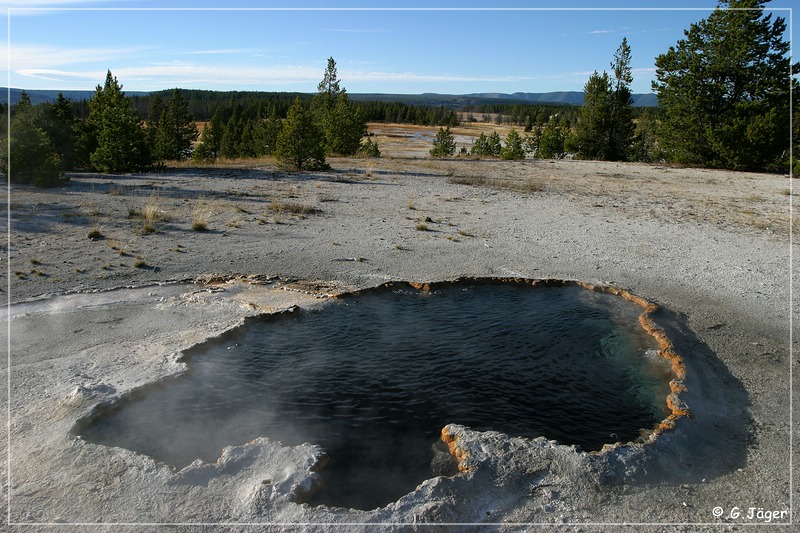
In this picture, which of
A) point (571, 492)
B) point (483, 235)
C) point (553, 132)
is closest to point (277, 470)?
point (571, 492)

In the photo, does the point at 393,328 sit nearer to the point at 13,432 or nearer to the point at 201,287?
the point at 201,287

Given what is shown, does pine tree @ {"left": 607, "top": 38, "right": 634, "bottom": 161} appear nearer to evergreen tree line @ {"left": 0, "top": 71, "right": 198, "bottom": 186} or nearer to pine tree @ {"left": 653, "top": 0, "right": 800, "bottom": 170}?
pine tree @ {"left": 653, "top": 0, "right": 800, "bottom": 170}

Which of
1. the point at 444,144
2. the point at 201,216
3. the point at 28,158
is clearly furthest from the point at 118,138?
the point at 444,144

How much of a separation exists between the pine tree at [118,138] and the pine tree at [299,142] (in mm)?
5622

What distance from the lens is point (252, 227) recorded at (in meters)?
13.6

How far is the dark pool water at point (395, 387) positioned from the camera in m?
5.38

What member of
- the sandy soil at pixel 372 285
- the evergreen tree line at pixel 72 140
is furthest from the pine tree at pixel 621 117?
the evergreen tree line at pixel 72 140

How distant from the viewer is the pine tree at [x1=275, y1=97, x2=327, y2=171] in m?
24.1

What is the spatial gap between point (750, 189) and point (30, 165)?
26.0 metres

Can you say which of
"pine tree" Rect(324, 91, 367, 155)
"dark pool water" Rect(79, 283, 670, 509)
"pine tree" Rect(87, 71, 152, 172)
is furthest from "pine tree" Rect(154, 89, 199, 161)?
"dark pool water" Rect(79, 283, 670, 509)

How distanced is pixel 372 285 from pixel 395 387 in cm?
336

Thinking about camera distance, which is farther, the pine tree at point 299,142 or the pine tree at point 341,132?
the pine tree at point 341,132

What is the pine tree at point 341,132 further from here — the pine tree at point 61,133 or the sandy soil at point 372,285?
the sandy soil at point 372,285
